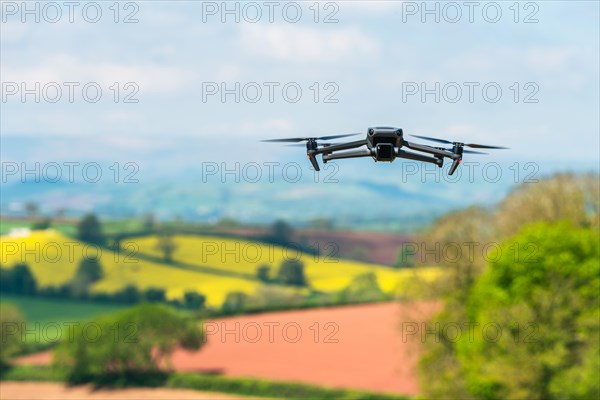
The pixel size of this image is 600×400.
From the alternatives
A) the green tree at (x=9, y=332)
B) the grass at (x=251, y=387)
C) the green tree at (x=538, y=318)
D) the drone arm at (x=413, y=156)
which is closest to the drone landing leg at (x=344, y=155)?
the drone arm at (x=413, y=156)

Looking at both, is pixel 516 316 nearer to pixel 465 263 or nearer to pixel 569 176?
pixel 465 263

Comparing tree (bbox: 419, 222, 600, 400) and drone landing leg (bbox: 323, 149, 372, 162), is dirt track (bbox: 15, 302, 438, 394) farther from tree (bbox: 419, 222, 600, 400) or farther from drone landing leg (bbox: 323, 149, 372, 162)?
drone landing leg (bbox: 323, 149, 372, 162)

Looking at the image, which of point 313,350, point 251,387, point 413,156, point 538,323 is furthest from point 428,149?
point 313,350

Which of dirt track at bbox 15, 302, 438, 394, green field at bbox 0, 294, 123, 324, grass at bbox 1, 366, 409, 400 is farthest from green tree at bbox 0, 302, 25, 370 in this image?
green field at bbox 0, 294, 123, 324

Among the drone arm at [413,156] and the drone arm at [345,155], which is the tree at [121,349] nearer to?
the drone arm at [345,155]

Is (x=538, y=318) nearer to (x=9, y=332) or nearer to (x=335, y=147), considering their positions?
(x=335, y=147)

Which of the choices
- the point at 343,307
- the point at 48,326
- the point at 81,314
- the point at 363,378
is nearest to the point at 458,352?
the point at 363,378
